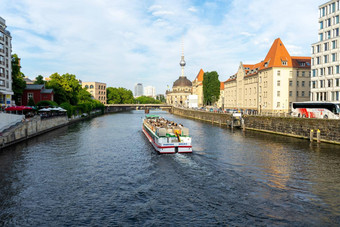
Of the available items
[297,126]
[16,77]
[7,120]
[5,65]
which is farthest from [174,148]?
[16,77]

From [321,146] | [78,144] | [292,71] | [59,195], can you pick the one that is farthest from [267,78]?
[59,195]

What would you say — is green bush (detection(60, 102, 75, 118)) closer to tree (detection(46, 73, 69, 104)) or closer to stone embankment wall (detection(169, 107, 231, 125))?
tree (detection(46, 73, 69, 104))

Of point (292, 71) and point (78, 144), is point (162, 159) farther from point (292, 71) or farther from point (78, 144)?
point (292, 71)

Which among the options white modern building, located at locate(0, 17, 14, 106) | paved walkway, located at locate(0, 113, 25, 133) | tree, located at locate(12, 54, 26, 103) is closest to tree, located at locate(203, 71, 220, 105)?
tree, located at locate(12, 54, 26, 103)

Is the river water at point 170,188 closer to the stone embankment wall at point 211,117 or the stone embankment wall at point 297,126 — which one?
the stone embankment wall at point 297,126

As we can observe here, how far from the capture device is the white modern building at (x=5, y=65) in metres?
62.4

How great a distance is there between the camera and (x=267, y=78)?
86750 mm

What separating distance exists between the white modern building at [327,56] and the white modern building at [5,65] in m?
72.8

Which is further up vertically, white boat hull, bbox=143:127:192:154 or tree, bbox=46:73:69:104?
tree, bbox=46:73:69:104

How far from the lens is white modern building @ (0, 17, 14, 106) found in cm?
6238

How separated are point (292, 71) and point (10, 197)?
266ft

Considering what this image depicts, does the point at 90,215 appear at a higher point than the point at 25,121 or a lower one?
lower

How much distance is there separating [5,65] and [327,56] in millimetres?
74074

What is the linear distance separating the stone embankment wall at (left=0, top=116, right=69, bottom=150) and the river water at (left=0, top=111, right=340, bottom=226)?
3.88 metres
